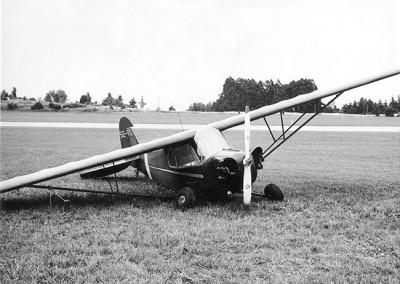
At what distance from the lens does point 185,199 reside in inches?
344

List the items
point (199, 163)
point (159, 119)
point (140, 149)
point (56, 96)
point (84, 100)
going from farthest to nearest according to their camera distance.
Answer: point (56, 96), point (84, 100), point (159, 119), point (140, 149), point (199, 163)

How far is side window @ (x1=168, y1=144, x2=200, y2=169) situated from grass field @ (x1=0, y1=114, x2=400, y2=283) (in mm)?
1032

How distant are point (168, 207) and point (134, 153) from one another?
1547 millimetres

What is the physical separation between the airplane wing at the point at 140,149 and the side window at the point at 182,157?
319 mm

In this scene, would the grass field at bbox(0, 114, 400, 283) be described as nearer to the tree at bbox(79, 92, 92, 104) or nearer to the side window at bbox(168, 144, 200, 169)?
the side window at bbox(168, 144, 200, 169)

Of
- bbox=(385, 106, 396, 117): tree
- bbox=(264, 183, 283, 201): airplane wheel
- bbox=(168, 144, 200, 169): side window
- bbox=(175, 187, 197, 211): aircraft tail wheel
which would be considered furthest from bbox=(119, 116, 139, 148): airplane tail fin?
bbox=(385, 106, 396, 117): tree

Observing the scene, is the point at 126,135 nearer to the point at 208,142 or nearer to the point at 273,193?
the point at 208,142

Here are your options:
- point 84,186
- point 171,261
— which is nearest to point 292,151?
point 84,186

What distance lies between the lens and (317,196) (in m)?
10.4

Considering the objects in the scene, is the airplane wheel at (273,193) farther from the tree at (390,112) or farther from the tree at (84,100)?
the tree at (84,100)

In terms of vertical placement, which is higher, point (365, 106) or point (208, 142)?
point (365, 106)

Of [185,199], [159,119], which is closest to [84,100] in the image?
[159,119]

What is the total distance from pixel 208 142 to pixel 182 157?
0.84 meters

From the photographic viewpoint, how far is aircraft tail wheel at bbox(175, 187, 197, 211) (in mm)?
8688
